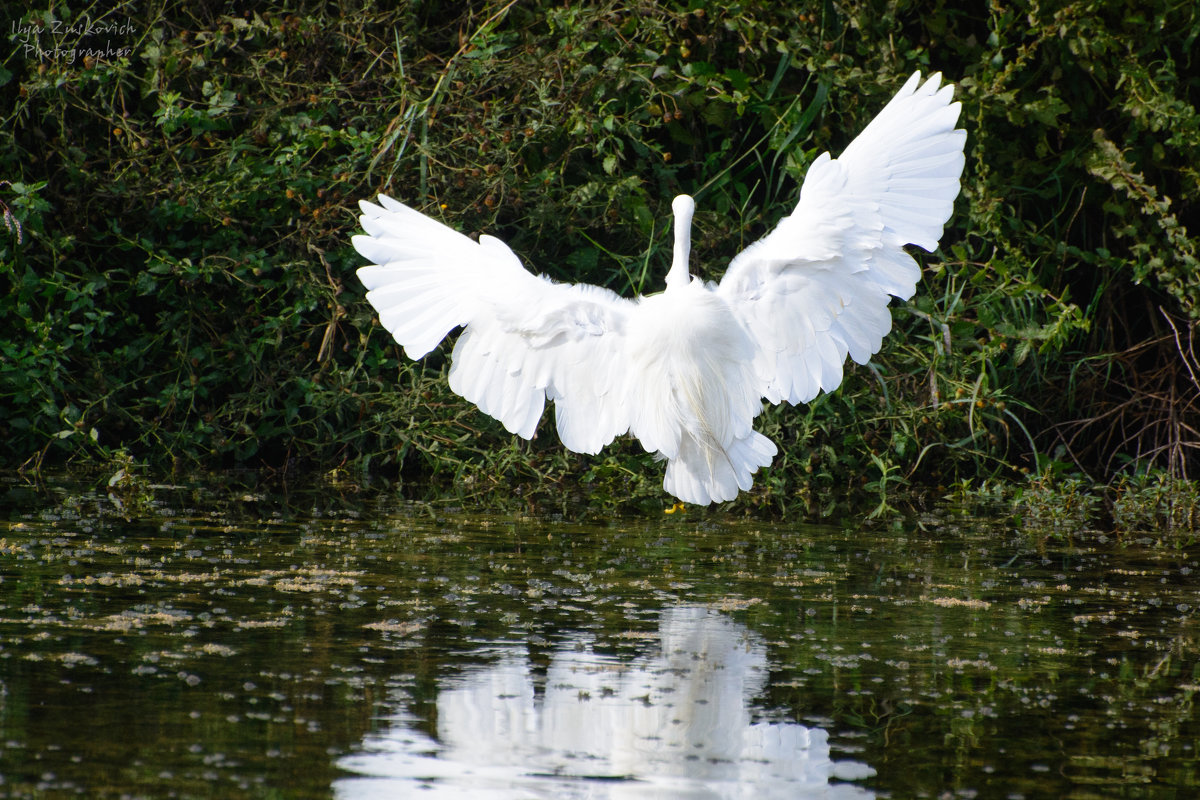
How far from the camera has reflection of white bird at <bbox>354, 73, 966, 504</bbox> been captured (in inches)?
173

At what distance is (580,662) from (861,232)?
5.41 ft

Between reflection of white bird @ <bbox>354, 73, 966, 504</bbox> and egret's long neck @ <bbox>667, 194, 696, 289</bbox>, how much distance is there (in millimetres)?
11

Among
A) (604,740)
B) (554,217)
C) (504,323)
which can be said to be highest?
(554,217)

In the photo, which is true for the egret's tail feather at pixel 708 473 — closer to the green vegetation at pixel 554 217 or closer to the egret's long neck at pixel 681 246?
the egret's long neck at pixel 681 246

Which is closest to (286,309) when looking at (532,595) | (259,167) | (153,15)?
(259,167)

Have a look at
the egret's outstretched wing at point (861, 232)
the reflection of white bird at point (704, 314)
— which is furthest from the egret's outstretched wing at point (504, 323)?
the egret's outstretched wing at point (861, 232)

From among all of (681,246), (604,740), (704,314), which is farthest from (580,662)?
(681,246)

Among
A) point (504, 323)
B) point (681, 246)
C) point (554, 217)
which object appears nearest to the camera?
point (504, 323)

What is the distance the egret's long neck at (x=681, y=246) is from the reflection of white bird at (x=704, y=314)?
0.01 metres

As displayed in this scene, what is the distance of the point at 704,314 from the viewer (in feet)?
14.4

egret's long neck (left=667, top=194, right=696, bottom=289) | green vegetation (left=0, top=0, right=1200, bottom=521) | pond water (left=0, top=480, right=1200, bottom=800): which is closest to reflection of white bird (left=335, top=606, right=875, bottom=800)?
pond water (left=0, top=480, right=1200, bottom=800)

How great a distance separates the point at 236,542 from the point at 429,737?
209cm

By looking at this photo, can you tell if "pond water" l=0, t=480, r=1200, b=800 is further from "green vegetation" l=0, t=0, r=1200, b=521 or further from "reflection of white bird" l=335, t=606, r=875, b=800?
"green vegetation" l=0, t=0, r=1200, b=521

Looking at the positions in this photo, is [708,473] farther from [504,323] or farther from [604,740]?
[604,740]
